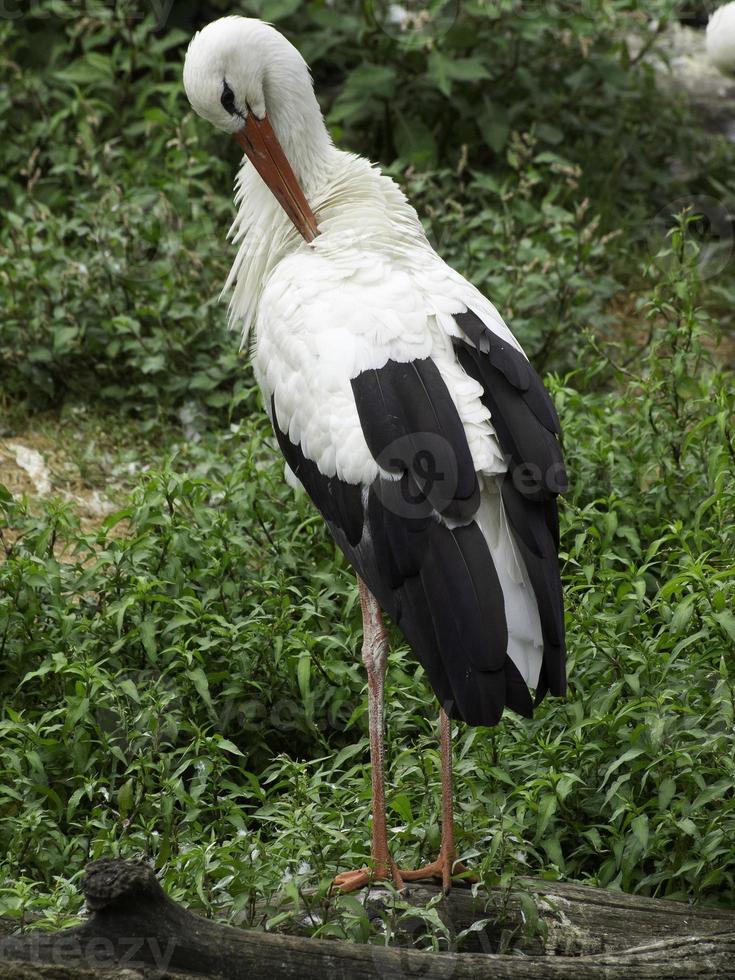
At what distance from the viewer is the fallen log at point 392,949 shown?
237 centimetres

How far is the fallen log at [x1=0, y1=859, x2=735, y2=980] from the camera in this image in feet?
7.79

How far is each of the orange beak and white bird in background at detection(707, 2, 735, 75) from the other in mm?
2153

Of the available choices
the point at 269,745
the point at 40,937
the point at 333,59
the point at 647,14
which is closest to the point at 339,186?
the point at 269,745

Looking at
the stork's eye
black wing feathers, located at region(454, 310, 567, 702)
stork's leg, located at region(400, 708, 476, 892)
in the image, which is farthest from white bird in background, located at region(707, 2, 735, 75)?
stork's leg, located at region(400, 708, 476, 892)

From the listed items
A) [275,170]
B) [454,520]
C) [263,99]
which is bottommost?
[454,520]

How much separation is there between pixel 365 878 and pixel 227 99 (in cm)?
233

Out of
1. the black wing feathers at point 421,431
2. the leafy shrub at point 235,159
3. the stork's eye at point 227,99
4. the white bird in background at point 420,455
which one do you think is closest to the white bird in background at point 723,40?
the leafy shrub at point 235,159

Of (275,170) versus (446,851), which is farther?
(275,170)

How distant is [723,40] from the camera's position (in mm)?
5227

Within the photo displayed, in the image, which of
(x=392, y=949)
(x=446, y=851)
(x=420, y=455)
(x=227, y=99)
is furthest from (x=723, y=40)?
(x=392, y=949)

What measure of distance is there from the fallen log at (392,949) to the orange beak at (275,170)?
1942mm

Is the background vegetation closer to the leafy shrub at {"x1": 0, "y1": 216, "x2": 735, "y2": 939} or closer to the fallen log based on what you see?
the leafy shrub at {"x1": 0, "y1": 216, "x2": 735, "y2": 939}

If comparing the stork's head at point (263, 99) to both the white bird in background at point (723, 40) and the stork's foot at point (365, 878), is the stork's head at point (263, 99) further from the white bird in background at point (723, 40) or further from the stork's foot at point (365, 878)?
the white bird in background at point (723, 40)

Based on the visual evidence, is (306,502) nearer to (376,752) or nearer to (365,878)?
(376,752)
